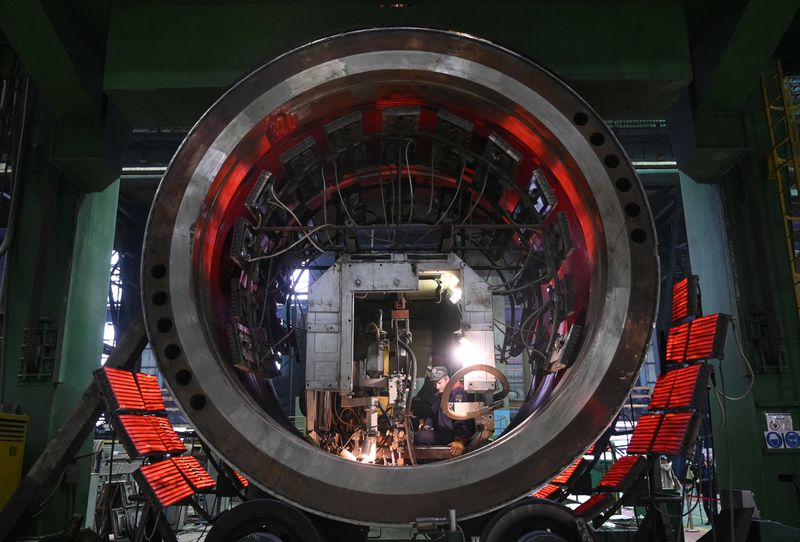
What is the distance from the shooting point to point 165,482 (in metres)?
2.99

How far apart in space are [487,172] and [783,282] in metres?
2.48

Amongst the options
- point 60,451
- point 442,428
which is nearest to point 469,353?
point 442,428

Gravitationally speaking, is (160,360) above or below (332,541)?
above

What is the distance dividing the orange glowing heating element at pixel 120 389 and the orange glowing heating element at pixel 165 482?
13.6 inches

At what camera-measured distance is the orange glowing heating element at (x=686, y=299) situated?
10.4ft

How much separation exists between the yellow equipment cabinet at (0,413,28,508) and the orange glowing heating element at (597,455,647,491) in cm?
376

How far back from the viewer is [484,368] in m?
3.71

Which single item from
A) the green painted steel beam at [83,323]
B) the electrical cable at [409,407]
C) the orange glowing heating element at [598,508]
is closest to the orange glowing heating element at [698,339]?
the orange glowing heating element at [598,508]

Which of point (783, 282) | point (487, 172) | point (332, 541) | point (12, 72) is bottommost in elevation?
point (332, 541)

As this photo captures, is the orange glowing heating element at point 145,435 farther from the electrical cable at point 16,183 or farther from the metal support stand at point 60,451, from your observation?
the electrical cable at point 16,183

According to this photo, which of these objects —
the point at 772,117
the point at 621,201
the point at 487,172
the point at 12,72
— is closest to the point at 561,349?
the point at 621,201

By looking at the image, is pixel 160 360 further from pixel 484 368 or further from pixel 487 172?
pixel 487 172

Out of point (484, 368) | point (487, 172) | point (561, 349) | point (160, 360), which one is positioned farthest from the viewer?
point (487, 172)

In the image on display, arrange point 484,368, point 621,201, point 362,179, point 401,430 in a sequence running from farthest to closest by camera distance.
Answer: point 401,430, point 362,179, point 484,368, point 621,201
